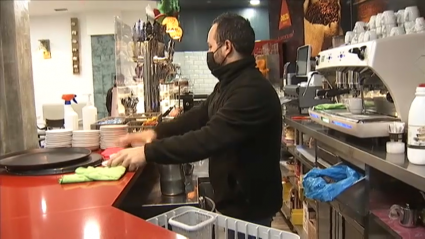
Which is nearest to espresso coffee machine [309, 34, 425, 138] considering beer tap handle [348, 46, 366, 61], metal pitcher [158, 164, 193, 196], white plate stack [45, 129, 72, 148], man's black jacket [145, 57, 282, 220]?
beer tap handle [348, 46, 366, 61]

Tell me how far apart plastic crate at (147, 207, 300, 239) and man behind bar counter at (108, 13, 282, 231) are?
0.26 meters

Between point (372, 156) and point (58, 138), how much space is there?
1713mm

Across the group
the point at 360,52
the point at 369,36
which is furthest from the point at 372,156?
the point at 369,36

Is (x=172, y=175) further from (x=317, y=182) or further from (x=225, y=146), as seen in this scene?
(x=317, y=182)

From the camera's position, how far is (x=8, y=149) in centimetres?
304

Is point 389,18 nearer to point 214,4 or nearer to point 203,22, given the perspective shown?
point 214,4

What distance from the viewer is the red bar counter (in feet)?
3.82

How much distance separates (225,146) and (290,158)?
10.0 feet

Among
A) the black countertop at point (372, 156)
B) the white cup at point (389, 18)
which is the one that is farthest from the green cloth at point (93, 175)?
the white cup at point (389, 18)

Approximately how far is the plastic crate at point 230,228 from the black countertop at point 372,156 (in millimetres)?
675

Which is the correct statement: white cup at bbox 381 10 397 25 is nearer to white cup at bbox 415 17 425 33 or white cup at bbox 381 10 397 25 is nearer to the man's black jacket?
white cup at bbox 415 17 425 33

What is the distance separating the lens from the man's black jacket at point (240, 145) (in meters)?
1.63

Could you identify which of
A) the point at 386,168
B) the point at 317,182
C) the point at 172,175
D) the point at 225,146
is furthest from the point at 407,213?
the point at 172,175

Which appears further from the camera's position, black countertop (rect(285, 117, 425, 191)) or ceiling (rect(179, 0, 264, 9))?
ceiling (rect(179, 0, 264, 9))
